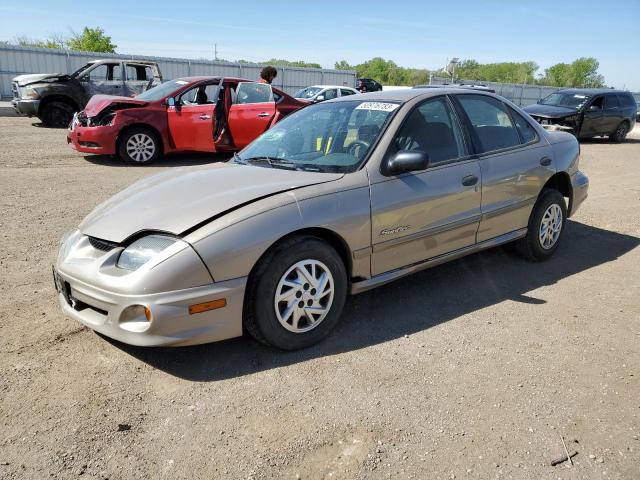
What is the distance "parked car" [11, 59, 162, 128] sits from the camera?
1354cm

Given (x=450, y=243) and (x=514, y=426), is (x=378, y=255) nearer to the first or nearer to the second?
(x=450, y=243)

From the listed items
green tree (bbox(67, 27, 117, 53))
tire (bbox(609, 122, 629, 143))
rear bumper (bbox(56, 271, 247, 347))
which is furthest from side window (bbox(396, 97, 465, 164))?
green tree (bbox(67, 27, 117, 53))

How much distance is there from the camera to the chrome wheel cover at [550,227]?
4887mm

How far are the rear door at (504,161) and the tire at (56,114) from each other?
499 inches

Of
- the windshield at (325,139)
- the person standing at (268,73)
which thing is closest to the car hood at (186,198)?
the windshield at (325,139)

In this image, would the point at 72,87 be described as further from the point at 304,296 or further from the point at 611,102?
the point at 611,102

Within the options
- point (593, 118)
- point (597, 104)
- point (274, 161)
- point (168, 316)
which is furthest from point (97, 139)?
point (597, 104)

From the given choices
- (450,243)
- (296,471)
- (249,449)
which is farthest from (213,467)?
(450,243)

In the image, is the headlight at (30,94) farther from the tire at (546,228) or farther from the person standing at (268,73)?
the tire at (546,228)

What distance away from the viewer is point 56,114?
46.2 feet

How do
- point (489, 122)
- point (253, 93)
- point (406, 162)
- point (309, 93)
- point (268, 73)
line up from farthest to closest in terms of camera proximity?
point (309, 93), point (268, 73), point (253, 93), point (489, 122), point (406, 162)

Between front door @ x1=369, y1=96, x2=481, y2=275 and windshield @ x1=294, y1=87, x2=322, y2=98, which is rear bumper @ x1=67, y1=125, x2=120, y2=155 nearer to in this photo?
front door @ x1=369, y1=96, x2=481, y2=275

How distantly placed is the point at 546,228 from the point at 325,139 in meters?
2.40

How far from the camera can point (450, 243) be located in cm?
405
